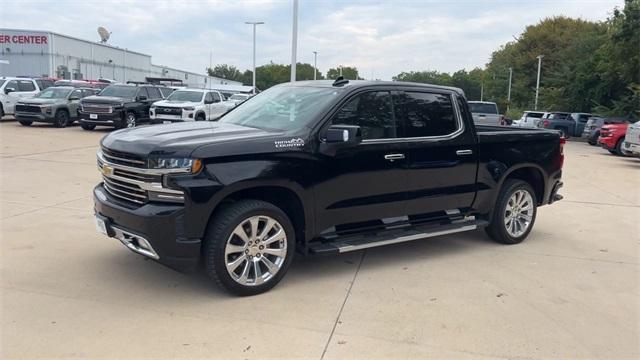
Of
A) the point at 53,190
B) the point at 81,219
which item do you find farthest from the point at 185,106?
the point at 81,219

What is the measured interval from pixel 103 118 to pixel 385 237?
56.2ft

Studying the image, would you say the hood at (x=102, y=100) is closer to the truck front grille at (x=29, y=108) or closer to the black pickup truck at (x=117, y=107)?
the black pickup truck at (x=117, y=107)

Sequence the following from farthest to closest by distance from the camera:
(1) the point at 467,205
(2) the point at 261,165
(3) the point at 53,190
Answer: (3) the point at 53,190 → (1) the point at 467,205 → (2) the point at 261,165

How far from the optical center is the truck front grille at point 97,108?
2006 centimetres

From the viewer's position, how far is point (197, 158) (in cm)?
430

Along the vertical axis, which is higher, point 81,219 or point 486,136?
point 486,136

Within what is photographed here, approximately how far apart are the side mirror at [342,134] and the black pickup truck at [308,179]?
0.04 feet

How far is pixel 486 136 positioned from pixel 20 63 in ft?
186

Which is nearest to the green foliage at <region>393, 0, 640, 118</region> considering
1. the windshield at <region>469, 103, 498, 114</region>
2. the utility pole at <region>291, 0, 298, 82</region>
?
the windshield at <region>469, 103, 498, 114</region>

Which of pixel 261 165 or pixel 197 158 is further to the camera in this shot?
pixel 261 165

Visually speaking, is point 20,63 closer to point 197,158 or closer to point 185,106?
point 185,106

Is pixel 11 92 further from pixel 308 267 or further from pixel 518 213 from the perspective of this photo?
pixel 518 213

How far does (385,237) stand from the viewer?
5.43 meters

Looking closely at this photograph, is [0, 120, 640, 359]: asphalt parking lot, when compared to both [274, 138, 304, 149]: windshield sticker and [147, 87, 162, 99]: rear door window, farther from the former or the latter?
[147, 87, 162, 99]: rear door window
